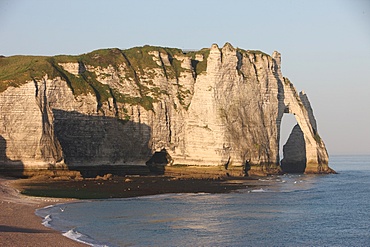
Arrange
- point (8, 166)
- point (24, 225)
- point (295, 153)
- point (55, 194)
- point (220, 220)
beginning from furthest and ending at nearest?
1. point (295, 153)
2. point (8, 166)
3. point (55, 194)
4. point (220, 220)
5. point (24, 225)

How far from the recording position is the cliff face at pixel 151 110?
64250 millimetres

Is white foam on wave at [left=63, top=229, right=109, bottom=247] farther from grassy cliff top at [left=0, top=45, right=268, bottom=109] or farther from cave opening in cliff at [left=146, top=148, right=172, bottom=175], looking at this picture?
cave opening in cliff at [left=146, top=148, right=172, bottom=175]

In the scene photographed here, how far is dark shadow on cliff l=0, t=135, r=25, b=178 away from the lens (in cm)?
6150

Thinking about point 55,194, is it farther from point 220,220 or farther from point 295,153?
point 295,153

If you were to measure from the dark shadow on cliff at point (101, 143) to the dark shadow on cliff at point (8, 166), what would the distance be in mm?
6121

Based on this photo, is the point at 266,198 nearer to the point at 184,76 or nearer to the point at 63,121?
the point at 63,121

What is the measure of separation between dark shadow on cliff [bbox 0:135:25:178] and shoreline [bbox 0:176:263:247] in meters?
5.84

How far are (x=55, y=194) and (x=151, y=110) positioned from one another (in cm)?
3275

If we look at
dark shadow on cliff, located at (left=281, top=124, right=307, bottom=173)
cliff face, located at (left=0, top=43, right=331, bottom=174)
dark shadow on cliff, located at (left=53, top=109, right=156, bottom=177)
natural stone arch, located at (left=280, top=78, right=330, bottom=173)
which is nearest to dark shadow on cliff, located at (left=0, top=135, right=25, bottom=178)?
cliff face, located at (left=0, top=43, right=331, bottom=174)

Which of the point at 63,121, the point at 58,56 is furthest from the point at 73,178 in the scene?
the point at 58,56

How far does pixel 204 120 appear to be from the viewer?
243 feet

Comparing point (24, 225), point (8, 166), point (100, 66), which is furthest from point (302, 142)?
point (24, 225)

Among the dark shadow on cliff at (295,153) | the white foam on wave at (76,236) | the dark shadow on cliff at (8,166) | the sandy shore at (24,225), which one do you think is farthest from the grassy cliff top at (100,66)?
the white foam on wave at (76,236)

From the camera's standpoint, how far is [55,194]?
43.0m
